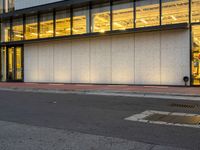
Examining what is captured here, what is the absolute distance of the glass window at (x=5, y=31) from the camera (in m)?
25.8

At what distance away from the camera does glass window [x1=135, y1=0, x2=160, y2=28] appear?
1792 cm

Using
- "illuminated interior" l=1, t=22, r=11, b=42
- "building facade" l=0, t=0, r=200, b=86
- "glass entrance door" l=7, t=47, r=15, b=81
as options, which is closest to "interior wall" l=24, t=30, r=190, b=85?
"building facade" l=0, t=0, r=200, b=86

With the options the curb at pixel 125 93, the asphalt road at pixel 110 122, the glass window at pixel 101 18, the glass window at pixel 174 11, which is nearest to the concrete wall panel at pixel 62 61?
the glass window at pixel 101 18

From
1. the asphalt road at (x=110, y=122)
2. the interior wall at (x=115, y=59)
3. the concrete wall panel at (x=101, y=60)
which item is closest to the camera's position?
the asphalt road at (x=110, y=122)

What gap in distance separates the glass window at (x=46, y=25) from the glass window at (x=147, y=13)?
26.6 feet

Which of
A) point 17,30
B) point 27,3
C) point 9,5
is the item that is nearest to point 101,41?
point 27,3

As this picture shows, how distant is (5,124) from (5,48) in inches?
814

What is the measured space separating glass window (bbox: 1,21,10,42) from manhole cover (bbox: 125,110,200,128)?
67.8ft

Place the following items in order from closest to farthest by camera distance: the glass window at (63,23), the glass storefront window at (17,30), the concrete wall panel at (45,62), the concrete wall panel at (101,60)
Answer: the concrete wall panel at (101,60)
the glass window at (63,23)
the concrete wall panel at (45,62)
the glass storefront window at (17,30)

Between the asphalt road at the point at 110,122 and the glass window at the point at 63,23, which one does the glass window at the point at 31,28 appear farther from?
the asphalt road at the point at 110,122

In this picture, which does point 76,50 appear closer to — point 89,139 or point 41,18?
point 41,18

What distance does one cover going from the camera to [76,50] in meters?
21.5

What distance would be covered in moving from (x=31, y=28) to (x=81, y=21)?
5614 mm

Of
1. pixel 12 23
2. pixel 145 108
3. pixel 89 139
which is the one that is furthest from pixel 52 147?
pixel 12 23
